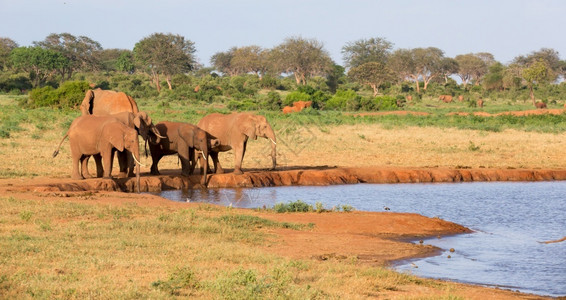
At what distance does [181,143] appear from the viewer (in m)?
21.4

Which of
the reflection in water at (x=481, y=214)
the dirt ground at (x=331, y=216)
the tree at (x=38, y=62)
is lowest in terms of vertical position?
the reflection in water at (x=481, y=214)

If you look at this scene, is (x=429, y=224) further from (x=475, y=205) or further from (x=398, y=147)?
(x=398, y=147)

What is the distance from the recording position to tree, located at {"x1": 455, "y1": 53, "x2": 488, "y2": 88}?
10275cm

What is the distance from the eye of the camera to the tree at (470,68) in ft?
337

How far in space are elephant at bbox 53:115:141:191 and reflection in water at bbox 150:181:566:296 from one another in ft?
5.10

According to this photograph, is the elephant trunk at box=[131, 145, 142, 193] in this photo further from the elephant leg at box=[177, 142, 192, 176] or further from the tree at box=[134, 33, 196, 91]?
the tree at box=[134, 33, 196, 91]

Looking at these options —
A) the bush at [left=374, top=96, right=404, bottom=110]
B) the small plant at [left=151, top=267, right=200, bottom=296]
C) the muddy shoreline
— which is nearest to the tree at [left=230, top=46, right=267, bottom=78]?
the bush at [left=374, top=96, right=404, bottom=110]

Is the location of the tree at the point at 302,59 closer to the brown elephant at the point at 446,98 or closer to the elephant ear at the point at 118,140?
the brown elephant at the point at 446,98

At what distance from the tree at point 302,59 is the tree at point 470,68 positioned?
981 inches

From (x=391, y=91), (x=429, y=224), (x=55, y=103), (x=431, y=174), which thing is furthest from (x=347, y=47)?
(x=429, y=224)

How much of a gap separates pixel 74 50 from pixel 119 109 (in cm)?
6631

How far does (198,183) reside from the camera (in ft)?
68.2

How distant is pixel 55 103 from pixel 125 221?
94.0 ft

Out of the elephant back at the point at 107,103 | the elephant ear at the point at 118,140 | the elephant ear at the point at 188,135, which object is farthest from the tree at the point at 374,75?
the elephant ear at the point at 118,140
